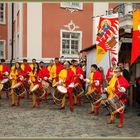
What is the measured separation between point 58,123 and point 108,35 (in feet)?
11.2

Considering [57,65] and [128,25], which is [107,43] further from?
[128,25]

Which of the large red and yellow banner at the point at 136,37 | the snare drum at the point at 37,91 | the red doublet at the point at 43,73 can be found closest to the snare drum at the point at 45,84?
the red doublet at the point at 43,73

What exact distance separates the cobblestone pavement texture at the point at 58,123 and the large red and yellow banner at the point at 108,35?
7.15 feet

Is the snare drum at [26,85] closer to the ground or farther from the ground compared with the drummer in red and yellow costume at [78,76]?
closer to the ground

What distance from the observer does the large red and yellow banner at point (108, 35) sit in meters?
11.3

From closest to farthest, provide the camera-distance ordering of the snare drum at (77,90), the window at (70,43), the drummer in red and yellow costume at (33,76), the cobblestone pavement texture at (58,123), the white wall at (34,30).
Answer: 1. the cobblestone pavement texture at (58,123)
2. the snare drum at (77,90)
3. the drummer in red and yellow costume at (33,76)
4. the white wall at (34,30)
5. the window at (70,43)

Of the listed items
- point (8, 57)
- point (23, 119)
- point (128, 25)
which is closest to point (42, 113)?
point (23, 119)

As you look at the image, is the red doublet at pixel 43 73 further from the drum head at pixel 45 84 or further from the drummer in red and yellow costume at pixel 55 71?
the drummer in red and yellow costume at pixel 55 71

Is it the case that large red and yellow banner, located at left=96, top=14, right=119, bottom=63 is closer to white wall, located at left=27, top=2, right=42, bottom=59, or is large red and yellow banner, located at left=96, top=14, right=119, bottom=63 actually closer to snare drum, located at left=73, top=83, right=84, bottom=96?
snare drum, located at left=73, top=83, right=84, bottom=96

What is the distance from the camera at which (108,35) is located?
450 inches

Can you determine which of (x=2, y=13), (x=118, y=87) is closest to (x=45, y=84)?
(x=118, y=87)

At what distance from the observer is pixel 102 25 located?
11.8 m

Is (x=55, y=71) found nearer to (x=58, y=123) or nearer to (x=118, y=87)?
(x=58, y=123)

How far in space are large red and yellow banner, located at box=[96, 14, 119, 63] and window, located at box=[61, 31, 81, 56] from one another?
10.8 metres
